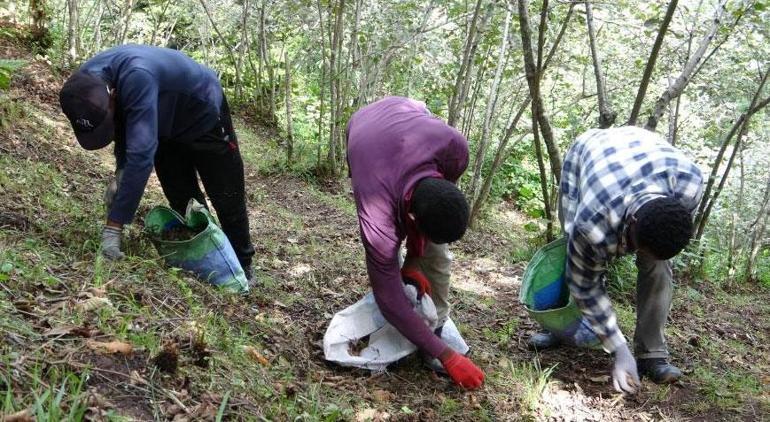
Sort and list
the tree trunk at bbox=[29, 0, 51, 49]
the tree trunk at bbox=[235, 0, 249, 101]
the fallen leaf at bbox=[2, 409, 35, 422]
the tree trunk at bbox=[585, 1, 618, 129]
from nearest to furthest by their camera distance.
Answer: the fallen leaf at bbox=[2, 409, 35, 422] < the tree trunk at bbox=[585, 1, 618, 129] < the tree trunk at bbox=[29, 0, 51, 49] < the tree trunk at bbox=[235, 0, 249, 101]

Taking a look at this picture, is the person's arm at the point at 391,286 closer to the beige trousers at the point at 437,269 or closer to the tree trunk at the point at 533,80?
the beige trousers at the point at 437,269

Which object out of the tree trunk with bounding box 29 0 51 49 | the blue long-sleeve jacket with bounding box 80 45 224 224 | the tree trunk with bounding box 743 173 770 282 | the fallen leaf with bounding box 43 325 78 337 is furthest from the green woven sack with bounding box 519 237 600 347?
the tree trunk with bounding box 29 0 51 49

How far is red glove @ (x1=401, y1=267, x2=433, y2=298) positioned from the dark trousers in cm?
131

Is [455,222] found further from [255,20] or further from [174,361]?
[255,20]

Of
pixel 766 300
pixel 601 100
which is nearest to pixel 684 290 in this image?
pixel 766 300

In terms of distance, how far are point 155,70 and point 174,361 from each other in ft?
5.71

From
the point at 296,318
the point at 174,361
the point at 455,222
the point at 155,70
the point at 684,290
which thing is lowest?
the point at 684,290

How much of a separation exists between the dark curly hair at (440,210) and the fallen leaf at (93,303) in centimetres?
139

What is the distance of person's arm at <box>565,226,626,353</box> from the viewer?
3131 mm

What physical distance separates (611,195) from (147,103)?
2396 millimetres

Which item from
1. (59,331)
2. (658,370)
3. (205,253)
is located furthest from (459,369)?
(59,331)

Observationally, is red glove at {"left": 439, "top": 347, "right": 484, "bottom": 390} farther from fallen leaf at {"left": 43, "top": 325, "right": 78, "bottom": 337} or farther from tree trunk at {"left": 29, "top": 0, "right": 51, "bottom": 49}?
tree trunk at {"left": 29, "top": 0, "right": 51, "bottom": 49}

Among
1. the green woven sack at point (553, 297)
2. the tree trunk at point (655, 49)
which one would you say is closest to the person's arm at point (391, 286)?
the green woven sack at point (553, 297)

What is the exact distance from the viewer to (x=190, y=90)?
3521mm
